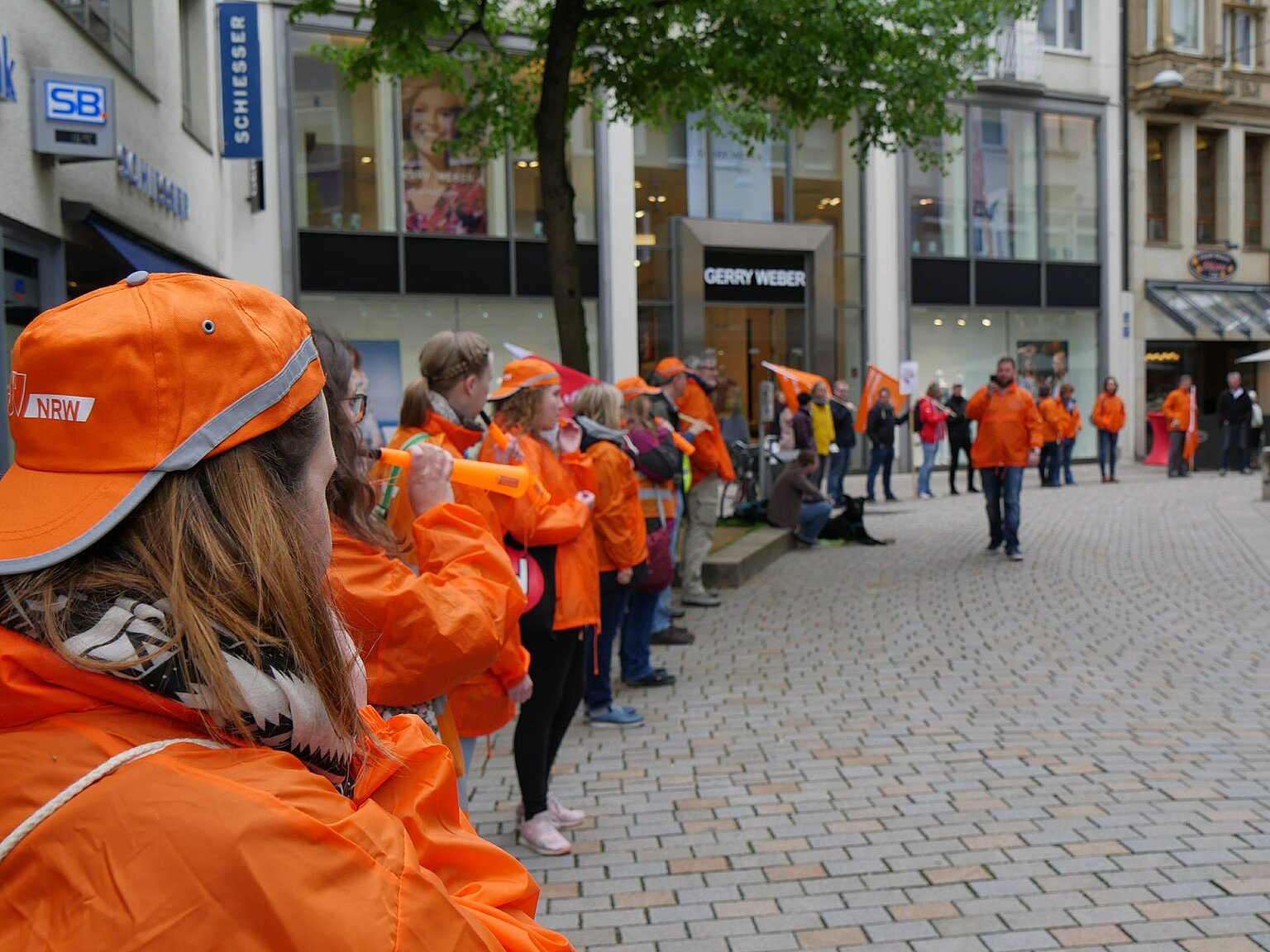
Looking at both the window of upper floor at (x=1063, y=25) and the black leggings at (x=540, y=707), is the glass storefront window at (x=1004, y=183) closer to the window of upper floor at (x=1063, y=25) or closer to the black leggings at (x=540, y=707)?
the window of upper floor at (x=1063, y=25)

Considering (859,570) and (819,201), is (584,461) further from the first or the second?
(819,201)

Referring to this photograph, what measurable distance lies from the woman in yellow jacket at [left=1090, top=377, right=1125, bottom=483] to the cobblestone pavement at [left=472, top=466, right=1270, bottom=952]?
42.1 feet

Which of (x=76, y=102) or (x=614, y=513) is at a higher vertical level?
(x=76, y=102)

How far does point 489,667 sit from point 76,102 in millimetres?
6836

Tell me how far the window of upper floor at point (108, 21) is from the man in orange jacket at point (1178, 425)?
1996 cm

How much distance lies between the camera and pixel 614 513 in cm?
649

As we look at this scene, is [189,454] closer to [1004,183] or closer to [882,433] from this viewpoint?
[882,433]

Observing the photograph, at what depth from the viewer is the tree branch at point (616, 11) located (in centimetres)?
1098

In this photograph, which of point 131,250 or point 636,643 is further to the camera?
point 131,250

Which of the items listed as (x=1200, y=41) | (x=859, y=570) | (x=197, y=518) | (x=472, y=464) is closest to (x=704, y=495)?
(x=859, y=570)

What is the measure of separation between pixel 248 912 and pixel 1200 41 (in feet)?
116

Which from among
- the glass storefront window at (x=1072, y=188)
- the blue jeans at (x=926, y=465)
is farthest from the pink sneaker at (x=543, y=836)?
the glass storefront window at (x=1072, y=188)

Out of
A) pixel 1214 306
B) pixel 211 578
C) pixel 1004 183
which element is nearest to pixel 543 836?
pixel 211 578

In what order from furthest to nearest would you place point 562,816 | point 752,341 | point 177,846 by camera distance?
point 752,341 → point 562,816 → point 177,846
